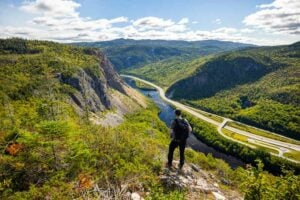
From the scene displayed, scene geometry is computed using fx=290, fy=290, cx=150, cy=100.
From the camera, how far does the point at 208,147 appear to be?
124 meters

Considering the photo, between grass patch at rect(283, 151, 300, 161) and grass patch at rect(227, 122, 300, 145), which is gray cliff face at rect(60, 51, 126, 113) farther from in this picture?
grass patch at rect(283, 151, 300, 161)

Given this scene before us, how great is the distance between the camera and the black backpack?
21.1 metres

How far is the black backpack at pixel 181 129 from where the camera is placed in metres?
21.1

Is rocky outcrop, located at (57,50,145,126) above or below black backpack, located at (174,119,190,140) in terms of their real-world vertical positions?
below

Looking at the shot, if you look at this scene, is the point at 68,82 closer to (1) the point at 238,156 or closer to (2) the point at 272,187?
(1) the point at 238,156

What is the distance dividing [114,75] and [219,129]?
79.8m

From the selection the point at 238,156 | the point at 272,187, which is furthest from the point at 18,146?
the point at 238,156

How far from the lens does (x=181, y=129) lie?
21188 millimetres

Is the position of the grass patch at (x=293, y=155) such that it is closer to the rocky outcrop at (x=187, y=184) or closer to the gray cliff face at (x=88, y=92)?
the gray cliff face at (x=88, y=92)

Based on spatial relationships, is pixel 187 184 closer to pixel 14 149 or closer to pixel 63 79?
pixel 14 149

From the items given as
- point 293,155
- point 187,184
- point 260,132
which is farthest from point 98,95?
point 187,184

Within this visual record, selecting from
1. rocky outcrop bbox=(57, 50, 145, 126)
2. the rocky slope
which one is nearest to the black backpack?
the rocky slope

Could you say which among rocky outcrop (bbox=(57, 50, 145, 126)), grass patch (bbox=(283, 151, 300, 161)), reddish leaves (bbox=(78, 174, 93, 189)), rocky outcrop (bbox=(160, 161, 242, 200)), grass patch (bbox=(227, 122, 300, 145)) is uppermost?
reddish leaves (bbox=(78, 174, 93, 189))

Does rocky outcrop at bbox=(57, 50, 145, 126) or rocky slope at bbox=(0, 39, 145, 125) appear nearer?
rocky slope at bbox=(0, 39, 145, 125)
